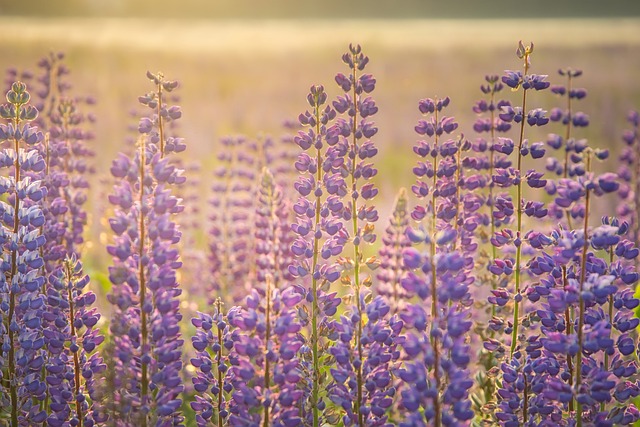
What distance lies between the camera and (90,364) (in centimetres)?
327

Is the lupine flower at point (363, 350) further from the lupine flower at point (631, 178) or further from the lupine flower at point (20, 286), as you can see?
the lupine flower at point (631, 178)

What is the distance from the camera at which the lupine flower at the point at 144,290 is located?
274cm

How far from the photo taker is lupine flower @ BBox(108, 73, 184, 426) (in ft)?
9.00

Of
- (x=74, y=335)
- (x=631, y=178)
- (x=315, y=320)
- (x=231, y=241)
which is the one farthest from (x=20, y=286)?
(x=631, y=178)

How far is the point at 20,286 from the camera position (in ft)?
10.2

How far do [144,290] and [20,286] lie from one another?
69 cm

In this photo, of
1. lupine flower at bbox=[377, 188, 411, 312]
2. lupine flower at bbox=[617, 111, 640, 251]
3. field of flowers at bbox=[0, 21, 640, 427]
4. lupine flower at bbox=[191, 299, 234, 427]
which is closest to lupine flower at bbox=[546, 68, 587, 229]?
field of flowers at bbox=[0, 21, 640, 427]

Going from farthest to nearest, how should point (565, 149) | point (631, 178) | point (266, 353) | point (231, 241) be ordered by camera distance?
point (231, 241) < point (631, 178) < point (565, 149) < point (266, 353)

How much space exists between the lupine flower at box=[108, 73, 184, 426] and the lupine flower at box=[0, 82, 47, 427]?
52 centimetres

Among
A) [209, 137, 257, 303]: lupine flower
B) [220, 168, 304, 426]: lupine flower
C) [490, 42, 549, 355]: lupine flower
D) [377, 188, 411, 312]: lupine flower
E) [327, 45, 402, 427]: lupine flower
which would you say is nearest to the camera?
[220, 168, 304, 426]: lupine flower

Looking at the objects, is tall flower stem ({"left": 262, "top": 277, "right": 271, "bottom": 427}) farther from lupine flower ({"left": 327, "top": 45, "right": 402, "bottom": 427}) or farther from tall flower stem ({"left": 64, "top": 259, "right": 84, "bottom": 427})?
tall flower stem ({"left": 64, "top": 259, "right": 84, "bottom": 427})

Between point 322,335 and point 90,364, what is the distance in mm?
1002

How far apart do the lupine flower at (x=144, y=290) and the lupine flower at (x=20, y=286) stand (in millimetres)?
523

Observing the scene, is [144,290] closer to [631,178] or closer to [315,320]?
[315,320]
